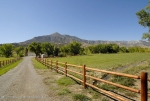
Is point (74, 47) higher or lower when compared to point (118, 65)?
higher

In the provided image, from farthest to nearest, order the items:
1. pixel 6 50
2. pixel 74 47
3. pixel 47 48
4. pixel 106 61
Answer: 1. pixel 6 50
2. pixel 74 47
3. pixel 47 48
4. pixel 106 61

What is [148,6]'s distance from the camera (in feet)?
69.9

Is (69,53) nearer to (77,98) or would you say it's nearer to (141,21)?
(141,21)

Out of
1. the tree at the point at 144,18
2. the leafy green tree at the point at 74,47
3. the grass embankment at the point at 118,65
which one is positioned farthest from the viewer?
the leafy green tree at the point at 74,47

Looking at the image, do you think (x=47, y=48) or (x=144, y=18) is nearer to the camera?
(x=144, y=18)

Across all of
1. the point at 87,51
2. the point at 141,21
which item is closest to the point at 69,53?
the point at 87,51

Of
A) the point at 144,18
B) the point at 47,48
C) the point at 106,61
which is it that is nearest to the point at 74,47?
the point at 47,48

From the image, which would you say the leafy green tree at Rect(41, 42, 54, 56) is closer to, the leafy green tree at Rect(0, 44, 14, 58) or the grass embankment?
the leafy green tree at Rect(0, 44, 14, 58)

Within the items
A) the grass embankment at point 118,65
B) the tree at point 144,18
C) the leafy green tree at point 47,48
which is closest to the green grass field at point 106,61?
the grass embankment at point 118,65

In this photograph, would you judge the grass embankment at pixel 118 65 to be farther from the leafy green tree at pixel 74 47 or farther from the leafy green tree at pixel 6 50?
the leafy green tree at pixel 6 50

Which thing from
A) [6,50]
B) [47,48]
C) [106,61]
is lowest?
[106,61]

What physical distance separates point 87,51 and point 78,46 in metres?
20.5

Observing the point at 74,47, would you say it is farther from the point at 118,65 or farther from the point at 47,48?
the point at 118,65

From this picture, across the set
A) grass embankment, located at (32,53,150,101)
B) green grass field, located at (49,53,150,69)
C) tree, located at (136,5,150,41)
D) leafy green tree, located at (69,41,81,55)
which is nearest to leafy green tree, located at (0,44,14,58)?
leafy green tree, located at (69,41,81,55)
